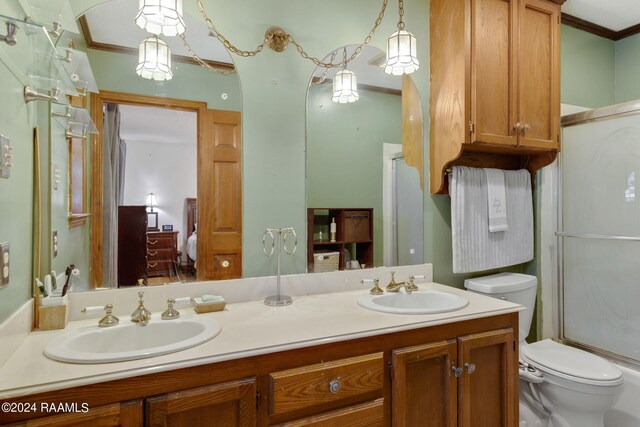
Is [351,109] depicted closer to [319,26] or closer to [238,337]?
[319,26]

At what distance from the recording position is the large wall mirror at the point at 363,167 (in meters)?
1.83

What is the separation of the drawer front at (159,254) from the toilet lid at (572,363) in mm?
1912

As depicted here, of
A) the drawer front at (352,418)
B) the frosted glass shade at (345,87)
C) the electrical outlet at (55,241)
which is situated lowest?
the drawer front at (352,418)

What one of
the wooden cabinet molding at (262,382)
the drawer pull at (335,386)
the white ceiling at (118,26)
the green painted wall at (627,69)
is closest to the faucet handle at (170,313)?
the wooden cabinet molding at (262,382)

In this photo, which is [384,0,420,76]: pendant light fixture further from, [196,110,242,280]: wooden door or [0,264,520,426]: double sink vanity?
[0,264,520,426]: double sink vanity

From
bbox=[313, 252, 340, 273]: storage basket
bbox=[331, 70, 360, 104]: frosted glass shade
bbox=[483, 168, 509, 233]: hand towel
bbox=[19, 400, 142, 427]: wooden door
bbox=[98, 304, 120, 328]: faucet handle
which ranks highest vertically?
bbox=[331, 70, 360, 104]: frosted glass shade

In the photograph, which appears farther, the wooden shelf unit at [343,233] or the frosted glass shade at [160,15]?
the wooden shelf unit at [343,233]

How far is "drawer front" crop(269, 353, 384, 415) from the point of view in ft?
3.65

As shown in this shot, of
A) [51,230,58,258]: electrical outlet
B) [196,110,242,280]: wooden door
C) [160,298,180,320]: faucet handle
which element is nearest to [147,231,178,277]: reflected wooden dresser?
[196,110,242,280]: wooden door

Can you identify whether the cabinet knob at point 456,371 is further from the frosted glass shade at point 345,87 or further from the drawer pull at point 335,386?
the frosted glass shade at point 345,87

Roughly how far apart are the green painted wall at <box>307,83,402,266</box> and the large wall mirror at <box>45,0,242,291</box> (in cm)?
39

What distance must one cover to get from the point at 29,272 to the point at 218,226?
2.24 ft

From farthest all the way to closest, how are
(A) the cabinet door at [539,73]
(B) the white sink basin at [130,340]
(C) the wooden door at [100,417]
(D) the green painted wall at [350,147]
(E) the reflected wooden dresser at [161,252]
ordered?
(A) the cabinet door at [539,73]
(D) the green painted wall at [350,147]
(E) the reflected wooden dresser at [161,252]
(B) the white sink basin at [130,340]
(C) the wooden door at [100,417]

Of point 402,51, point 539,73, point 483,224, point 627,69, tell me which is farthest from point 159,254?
point 627,69
